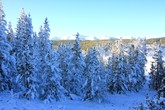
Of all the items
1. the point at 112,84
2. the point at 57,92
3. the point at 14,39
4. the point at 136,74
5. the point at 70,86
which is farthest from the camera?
the point at 136,74

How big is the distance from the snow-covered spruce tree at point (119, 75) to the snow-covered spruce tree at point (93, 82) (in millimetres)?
11858

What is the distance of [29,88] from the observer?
36.7 m

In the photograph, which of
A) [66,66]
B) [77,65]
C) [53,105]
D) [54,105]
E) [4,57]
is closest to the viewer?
[53,105]

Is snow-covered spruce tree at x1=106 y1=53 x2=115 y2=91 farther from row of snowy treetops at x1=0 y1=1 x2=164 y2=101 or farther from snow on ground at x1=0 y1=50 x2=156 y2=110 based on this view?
snow on ground at x1=0 y1=50 x2=156 y2=110

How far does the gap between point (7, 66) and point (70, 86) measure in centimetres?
1494

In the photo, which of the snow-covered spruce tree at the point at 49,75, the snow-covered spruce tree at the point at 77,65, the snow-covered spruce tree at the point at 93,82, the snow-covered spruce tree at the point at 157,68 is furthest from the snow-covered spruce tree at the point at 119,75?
the snow-covered spruce tree at the point at 49,75

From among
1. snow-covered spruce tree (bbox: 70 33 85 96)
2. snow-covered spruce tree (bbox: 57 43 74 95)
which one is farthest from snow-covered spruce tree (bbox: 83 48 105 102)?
snow-covered spruce tree (bbox: 57 43 74 95)

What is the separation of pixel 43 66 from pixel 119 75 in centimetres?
2305

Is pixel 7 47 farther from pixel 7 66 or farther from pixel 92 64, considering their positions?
pixel 92 64

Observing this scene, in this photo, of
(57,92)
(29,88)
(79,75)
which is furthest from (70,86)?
(29,88)

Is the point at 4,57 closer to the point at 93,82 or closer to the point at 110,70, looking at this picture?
the point at 93,82

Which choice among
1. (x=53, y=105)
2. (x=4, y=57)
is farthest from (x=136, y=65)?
(x=4, y=57)

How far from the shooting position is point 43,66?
38.8 metres

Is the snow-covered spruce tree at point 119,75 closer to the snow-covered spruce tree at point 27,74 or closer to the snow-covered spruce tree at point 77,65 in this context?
the snow-covered spruce tree at point 77,65
